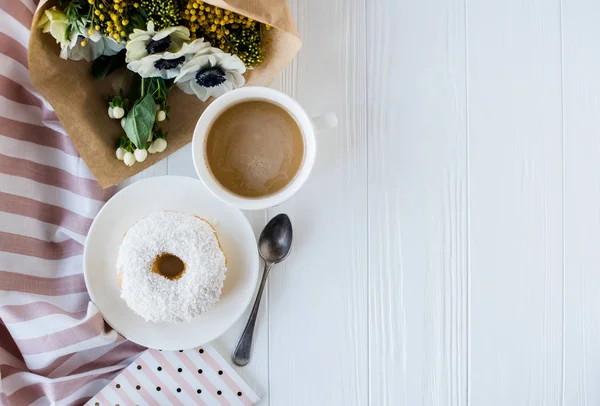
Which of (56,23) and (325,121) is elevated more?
(56,23)

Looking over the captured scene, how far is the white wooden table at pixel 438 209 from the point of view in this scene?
928mm

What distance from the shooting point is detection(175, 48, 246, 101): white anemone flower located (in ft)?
2.49

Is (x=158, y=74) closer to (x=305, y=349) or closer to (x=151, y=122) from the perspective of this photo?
(x=151, y=122)

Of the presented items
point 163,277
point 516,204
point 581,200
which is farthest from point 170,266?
point 581,200

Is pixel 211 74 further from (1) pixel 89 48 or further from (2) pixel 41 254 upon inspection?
(2) pixel 41 254

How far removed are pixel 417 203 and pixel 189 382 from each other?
483mm

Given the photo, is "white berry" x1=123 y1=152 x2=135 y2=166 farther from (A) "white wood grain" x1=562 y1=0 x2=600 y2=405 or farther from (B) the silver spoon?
(A) "white wood grain" x1=562 y1=0 x2=600 y2=405

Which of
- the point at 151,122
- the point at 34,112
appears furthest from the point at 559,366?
the point at 34,112

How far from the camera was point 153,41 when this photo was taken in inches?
29.4

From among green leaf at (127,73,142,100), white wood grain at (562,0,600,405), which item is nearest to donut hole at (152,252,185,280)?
green leaf at (127,73,142,100)

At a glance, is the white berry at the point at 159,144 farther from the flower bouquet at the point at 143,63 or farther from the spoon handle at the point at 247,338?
the spoon handle at the point at 247,338

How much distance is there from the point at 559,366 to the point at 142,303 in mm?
712

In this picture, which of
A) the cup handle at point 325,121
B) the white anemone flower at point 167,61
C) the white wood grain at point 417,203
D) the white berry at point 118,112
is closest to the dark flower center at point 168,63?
the white anemone flower at point 167,61

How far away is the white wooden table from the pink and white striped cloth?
0.53ft
